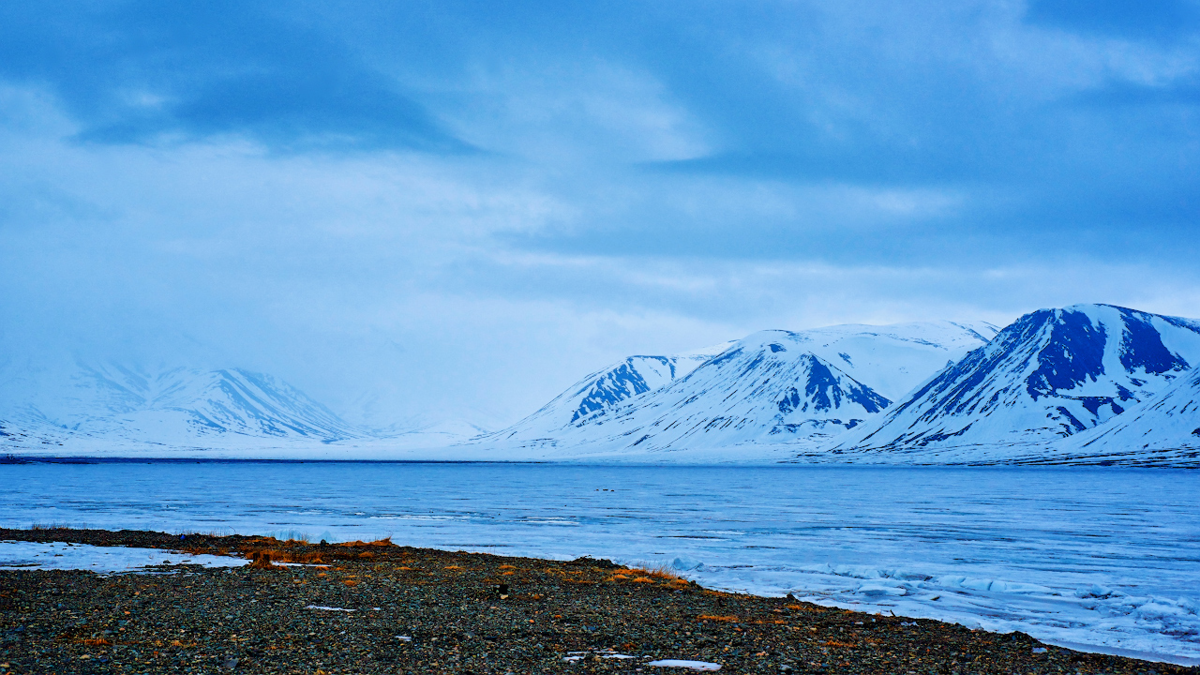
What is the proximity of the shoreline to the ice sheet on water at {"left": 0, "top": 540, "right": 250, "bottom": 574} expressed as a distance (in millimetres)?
1984

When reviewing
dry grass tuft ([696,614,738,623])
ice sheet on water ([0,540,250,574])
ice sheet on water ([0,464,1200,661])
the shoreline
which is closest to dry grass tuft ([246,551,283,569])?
ice sheet on water ([0,540,250,574])

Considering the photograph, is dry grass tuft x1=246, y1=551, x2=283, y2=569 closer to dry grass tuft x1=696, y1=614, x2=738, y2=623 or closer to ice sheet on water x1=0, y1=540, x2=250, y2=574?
ice sheet on water x1=0, y1=540, x2=250, y2=574

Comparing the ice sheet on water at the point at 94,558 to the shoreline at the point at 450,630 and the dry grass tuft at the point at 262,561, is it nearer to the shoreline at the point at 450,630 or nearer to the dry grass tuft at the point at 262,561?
the dry grass tuft at the point at 262,561

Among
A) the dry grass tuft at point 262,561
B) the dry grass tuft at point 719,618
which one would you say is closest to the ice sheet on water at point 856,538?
the dry grass tuft at point 719,618

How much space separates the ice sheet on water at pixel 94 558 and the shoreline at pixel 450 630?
78.1 inches

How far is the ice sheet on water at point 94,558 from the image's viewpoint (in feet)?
94.7

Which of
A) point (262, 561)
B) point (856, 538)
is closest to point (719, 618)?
point (262, 561)

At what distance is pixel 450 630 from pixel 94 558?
1849 centimetres

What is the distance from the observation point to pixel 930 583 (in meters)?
29.2

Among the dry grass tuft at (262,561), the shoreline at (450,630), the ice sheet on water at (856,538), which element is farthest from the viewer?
the dry grass tuft at (262,561)

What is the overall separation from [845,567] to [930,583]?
12.4ft

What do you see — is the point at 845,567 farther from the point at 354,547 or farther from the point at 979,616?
the point at 354,547

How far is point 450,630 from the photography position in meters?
19.2

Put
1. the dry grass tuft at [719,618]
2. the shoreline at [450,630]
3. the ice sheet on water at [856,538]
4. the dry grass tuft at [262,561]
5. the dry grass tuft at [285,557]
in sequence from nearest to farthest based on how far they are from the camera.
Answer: the shoreline at [450,630] < the dry grass tuft at [719,618] < the ice sheet on water at [856,538] < the dry grass tuft at [262,561] < the dry grass tuft at [285,557]
